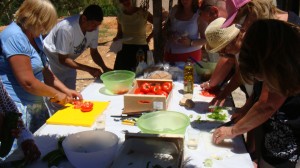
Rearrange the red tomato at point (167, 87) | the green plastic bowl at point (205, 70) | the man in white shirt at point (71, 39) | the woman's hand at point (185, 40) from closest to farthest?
the red tomato at point (167, 87) < the green plastic bowl at point (205, 70) < the man in white shirt at point (71, 39) < the woman's hand at point (185, 40)

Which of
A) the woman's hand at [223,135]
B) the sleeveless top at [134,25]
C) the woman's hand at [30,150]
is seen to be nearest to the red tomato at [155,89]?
the woman's hand at [223,135]

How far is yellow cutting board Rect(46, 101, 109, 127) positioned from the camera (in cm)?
237

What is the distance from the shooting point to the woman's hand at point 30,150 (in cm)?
192

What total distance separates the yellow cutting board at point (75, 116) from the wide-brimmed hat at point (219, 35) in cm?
96

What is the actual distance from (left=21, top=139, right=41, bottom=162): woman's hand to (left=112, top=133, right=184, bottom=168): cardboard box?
46cm

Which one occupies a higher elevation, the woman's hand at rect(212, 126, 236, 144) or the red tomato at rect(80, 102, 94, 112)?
the woman's hand at rect(212, 126, 236, 144)

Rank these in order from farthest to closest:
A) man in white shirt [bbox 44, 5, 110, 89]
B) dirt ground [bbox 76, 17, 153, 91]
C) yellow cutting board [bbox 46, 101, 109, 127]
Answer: dirt ground [bbox 76, 17, 153, 91] < man in white shirt [bbox 44, 5, 110, 89] < yellow cutting board [bbox 46, 101, 109, 127]

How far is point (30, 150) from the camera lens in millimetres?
1925

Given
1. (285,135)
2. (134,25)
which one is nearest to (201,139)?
(285,135)

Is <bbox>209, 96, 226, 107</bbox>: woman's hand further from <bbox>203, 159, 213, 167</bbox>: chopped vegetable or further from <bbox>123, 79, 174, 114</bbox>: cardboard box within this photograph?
<bbox>203, 159, 213, 167</bbox>: chopped vegetable

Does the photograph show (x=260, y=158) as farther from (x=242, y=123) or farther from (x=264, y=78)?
(x=264, y=78)

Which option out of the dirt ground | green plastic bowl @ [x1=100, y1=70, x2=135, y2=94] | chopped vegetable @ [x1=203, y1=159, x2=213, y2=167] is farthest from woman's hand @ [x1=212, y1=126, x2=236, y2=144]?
the dirt ground

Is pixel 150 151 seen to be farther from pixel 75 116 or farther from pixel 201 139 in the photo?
pixel 75 116

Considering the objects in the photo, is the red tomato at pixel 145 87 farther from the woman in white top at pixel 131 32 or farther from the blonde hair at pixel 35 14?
the woman in white top at pixel 131 32
